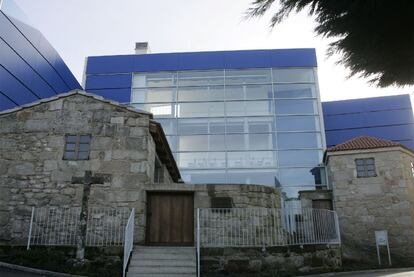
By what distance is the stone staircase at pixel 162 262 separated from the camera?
32.6 ft

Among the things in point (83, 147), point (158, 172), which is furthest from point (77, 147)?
point (158, 172)

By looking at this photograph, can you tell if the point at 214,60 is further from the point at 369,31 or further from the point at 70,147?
the point at 369,31

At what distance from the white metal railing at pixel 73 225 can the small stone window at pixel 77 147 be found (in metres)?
1.68

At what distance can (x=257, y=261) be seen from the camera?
1086cm

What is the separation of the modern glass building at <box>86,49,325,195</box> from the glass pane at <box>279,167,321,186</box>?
6 cm

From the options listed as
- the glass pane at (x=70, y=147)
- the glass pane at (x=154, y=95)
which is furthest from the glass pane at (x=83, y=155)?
the glass pane at (x=154, y=95)

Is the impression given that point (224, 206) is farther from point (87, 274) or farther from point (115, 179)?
point (87, 274)

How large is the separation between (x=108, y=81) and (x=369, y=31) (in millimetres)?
27570

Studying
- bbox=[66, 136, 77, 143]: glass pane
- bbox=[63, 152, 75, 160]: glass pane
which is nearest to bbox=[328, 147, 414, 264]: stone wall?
bbox=[63, 152, 75, 160]: glass pane

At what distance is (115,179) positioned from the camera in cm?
1230

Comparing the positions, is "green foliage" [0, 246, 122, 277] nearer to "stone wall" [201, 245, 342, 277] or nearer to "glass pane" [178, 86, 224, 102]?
"stone wall" [201, 245, 342, 277]

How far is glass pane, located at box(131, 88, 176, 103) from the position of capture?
27.3m

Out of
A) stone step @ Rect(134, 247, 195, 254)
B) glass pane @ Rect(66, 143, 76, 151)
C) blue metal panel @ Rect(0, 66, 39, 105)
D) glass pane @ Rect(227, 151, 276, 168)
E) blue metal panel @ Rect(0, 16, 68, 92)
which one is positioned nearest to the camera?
stone step @ Rect(134, 247, 195, 254)

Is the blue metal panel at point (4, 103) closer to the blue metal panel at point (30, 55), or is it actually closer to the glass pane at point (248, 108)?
the blue metal panel at point (30, 55)
